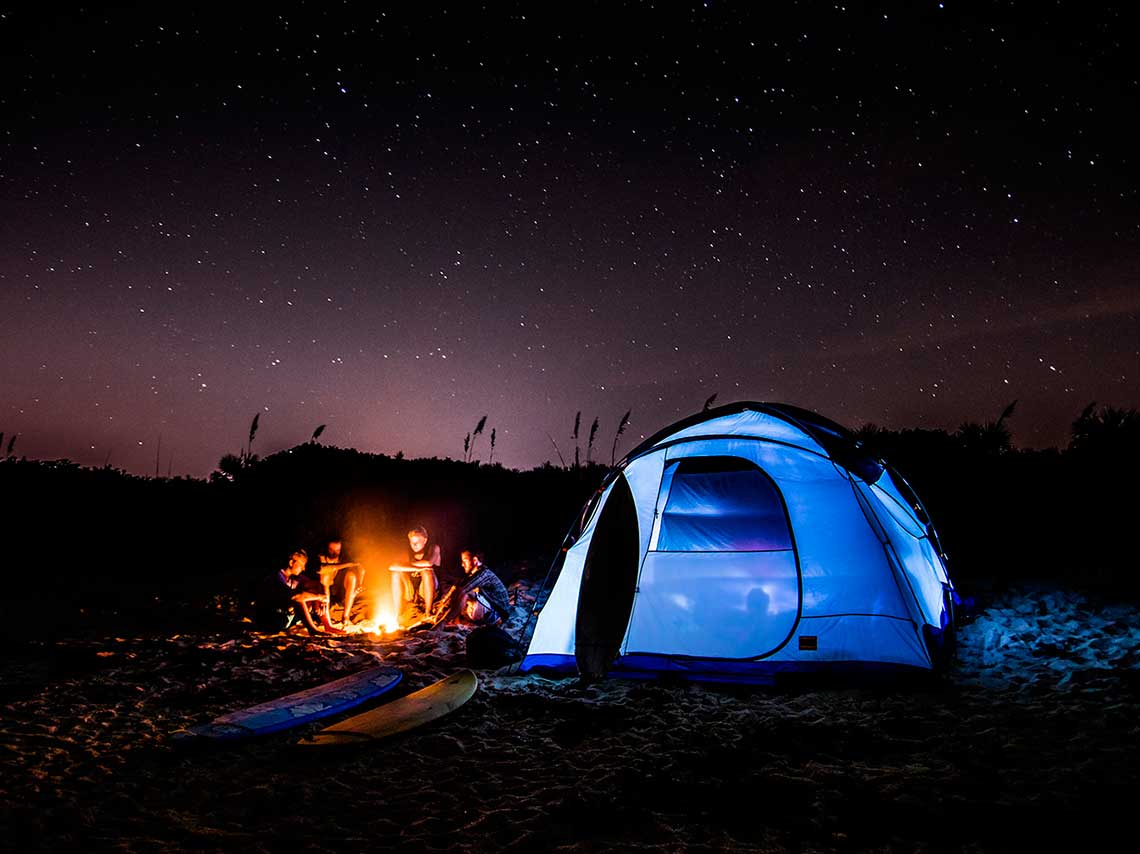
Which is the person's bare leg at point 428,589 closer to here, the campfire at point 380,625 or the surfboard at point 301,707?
the campfire at point 380,625

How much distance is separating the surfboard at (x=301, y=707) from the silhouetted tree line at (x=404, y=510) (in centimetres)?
575

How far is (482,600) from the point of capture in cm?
821

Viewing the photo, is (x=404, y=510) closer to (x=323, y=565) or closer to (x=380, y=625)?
(x=323, y=565)

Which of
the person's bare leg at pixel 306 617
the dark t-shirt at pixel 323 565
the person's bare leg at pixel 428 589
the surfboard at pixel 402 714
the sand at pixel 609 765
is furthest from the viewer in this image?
the person's bare leg at pixel 428 589

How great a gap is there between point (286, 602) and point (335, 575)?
1.07 metres

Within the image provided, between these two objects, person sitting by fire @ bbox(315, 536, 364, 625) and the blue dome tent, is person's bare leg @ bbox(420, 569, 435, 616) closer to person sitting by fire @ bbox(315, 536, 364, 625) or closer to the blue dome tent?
person sitting by fire @ bbox(315, 536, 364, 625)

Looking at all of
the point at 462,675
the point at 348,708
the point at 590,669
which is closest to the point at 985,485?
the point at 590,669

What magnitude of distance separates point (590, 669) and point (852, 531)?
2832 millimetres

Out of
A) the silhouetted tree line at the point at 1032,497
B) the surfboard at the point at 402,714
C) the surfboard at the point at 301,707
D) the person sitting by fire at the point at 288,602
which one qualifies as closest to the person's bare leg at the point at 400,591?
the person sitting by fire at the point at 288,602

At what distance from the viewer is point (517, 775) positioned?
12.9ft

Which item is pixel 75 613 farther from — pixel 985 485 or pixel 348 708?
pixel 985 485

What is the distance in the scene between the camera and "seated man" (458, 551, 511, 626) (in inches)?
321

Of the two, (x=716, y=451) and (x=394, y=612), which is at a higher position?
(x=716, y=451)

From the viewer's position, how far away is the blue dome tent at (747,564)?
5848 millimetres
